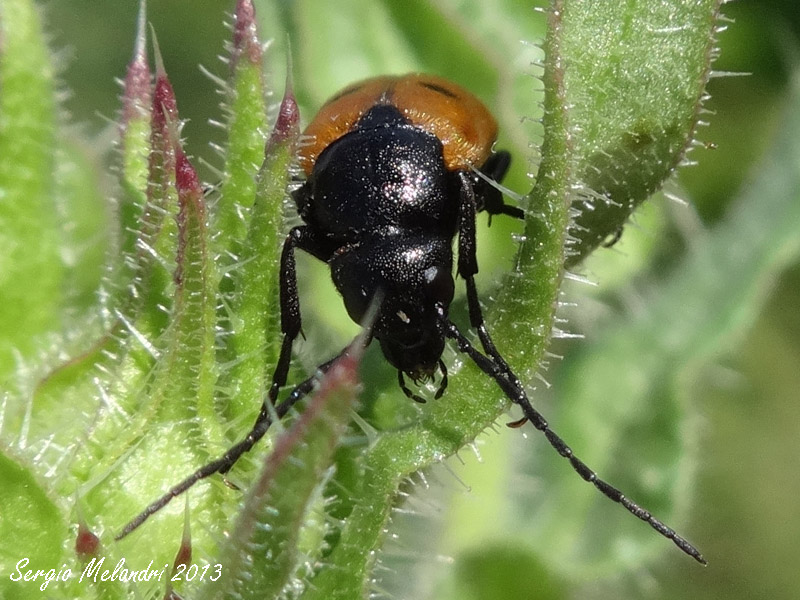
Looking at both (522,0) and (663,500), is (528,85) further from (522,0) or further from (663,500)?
(663,500)

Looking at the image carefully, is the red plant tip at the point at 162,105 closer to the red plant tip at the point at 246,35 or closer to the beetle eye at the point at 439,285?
the red plant tip at the point at 246,35

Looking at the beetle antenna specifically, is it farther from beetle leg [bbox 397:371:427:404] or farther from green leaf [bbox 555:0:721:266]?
green leaf [bbox 555:0:721:266]

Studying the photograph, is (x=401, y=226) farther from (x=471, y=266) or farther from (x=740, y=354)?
(x=740, y=354)

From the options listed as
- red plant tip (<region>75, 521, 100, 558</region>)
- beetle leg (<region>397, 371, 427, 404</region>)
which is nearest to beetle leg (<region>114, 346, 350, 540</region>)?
red plant tip (<region>75, 521, 100, 558</region>)

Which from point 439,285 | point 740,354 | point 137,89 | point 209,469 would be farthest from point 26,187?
point 740,354

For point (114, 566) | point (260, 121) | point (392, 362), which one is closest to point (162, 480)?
point (114, 566)

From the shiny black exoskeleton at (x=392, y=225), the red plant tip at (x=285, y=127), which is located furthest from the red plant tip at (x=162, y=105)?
the shiny black exoskeleton at (x=392, y=225)

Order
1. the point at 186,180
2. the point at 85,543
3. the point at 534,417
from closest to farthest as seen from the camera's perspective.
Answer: the point at 85,543, the point at 186,180, the point at 534,417
